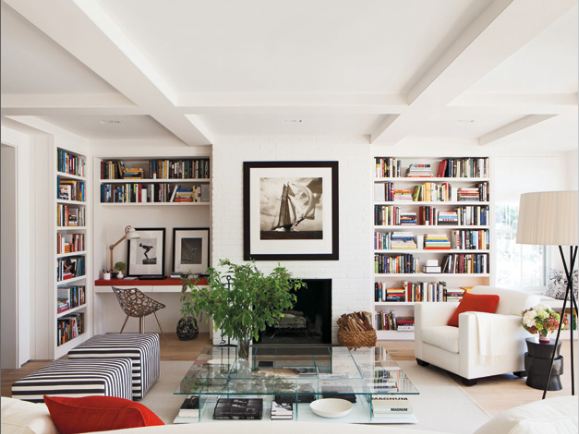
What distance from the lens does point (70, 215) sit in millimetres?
5629

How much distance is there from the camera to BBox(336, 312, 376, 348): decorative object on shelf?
5.42m

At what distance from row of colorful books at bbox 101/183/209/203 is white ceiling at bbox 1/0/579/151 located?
1.29 m

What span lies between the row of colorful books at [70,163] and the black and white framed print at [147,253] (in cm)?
110

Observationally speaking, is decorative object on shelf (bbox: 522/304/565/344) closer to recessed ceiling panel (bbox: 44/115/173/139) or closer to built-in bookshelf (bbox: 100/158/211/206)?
built-in bookshelf (bbox: 100/158/211/206)

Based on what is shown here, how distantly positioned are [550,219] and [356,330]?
312 centimetres

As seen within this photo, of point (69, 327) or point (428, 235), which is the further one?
point (428, 235)

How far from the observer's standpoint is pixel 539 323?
4219 mm

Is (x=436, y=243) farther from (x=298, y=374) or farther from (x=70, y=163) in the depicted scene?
(x=70, y=163)

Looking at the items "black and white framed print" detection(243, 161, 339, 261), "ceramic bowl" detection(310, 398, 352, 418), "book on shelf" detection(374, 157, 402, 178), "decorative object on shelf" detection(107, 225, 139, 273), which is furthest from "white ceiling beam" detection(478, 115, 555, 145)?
"decorative object on shelf" detection(107, 225, 139, 273)

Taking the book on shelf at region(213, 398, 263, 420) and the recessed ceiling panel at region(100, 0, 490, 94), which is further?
the book on shelf at region(213, 398, 263, 420)

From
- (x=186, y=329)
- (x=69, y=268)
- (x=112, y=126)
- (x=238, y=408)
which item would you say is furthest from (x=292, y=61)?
→ (x=186, y=329)

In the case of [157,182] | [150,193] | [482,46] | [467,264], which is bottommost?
[467,264]

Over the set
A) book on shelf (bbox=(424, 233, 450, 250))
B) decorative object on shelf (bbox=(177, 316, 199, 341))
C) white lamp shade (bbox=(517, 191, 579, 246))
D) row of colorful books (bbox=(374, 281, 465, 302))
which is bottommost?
decorative object on shelf (bbox=(177, 316, 199, 341))

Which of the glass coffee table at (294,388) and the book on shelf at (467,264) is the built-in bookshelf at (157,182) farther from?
the book on shelf at (467,264)
